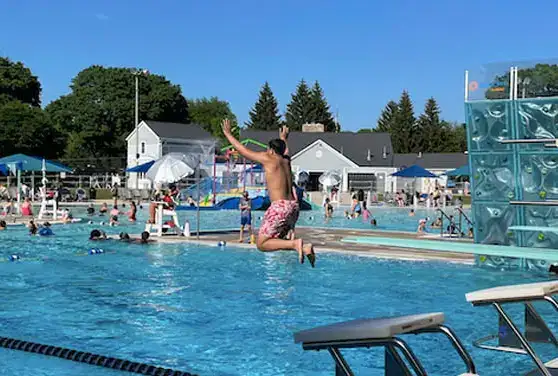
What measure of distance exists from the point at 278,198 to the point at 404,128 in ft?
280

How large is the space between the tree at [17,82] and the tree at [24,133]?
1059 centimetres

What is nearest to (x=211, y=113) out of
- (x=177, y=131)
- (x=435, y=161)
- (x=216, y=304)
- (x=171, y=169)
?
(x=177, y=131)

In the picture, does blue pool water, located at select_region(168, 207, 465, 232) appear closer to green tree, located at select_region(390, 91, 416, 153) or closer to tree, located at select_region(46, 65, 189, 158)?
tree, located at select_region(46, 65, 189, 158)

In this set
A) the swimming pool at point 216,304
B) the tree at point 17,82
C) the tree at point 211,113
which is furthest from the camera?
the tree at point 211,113

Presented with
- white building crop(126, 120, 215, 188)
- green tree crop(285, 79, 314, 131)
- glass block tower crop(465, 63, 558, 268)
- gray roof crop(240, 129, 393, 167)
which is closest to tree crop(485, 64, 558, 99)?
glass block tower crop(465, 63, 558, 268)

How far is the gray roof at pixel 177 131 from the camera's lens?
68812 millimetres

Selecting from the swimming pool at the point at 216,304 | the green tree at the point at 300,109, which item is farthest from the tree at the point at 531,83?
the green tree at the point at 300,109

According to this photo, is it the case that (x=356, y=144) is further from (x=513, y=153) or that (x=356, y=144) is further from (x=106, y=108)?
(x=513, y=153)

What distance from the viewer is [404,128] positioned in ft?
300

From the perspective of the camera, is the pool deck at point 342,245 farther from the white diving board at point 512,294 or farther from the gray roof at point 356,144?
the gray roof at point 356,144

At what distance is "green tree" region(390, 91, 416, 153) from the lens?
297 feet

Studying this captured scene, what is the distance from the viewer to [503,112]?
582 inches

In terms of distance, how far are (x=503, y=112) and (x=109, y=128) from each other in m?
68.3

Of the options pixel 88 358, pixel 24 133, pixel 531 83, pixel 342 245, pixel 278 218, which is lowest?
pixel 88 358
